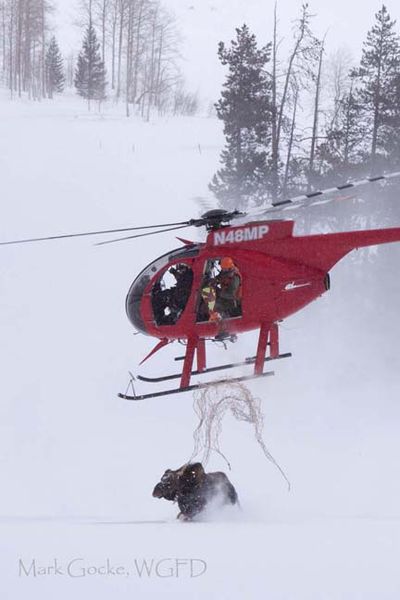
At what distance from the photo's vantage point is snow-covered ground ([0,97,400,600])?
4605 mm

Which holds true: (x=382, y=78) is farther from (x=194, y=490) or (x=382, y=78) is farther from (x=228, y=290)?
(x=194, y=490)

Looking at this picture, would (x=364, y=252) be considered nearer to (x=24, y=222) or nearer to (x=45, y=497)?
(x=24, y=222)

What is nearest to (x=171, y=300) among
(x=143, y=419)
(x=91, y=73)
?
(x=143, y=419)

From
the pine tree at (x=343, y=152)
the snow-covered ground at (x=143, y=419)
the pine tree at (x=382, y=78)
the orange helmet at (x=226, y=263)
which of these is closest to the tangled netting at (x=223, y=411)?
the snow-covered ground at (x=143, y=419)

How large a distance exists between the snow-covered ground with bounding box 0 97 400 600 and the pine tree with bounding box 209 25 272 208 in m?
2.11

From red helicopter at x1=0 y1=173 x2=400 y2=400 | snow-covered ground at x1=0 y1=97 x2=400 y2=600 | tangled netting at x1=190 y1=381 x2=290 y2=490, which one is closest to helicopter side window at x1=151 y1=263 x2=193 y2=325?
red helicopter at x1=0 y1=173 x2=400 y2=400

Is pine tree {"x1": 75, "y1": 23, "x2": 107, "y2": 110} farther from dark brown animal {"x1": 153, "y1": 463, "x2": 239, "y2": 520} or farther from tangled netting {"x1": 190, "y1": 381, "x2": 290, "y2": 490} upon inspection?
dark brown animal {"x1": 153, "y1": 463, "x2": 239, "y2": 520}

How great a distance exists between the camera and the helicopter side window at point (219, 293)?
29.9ft

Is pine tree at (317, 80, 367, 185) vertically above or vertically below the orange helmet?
above

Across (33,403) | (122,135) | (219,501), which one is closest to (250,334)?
(33,403)

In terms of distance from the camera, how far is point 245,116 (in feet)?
64.9

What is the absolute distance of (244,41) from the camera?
1950 centimetres

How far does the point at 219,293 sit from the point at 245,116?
38.6 feet

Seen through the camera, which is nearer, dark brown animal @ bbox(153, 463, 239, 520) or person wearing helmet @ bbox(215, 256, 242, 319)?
dark brown animal @ bbox(153, 463, 239, 520)
